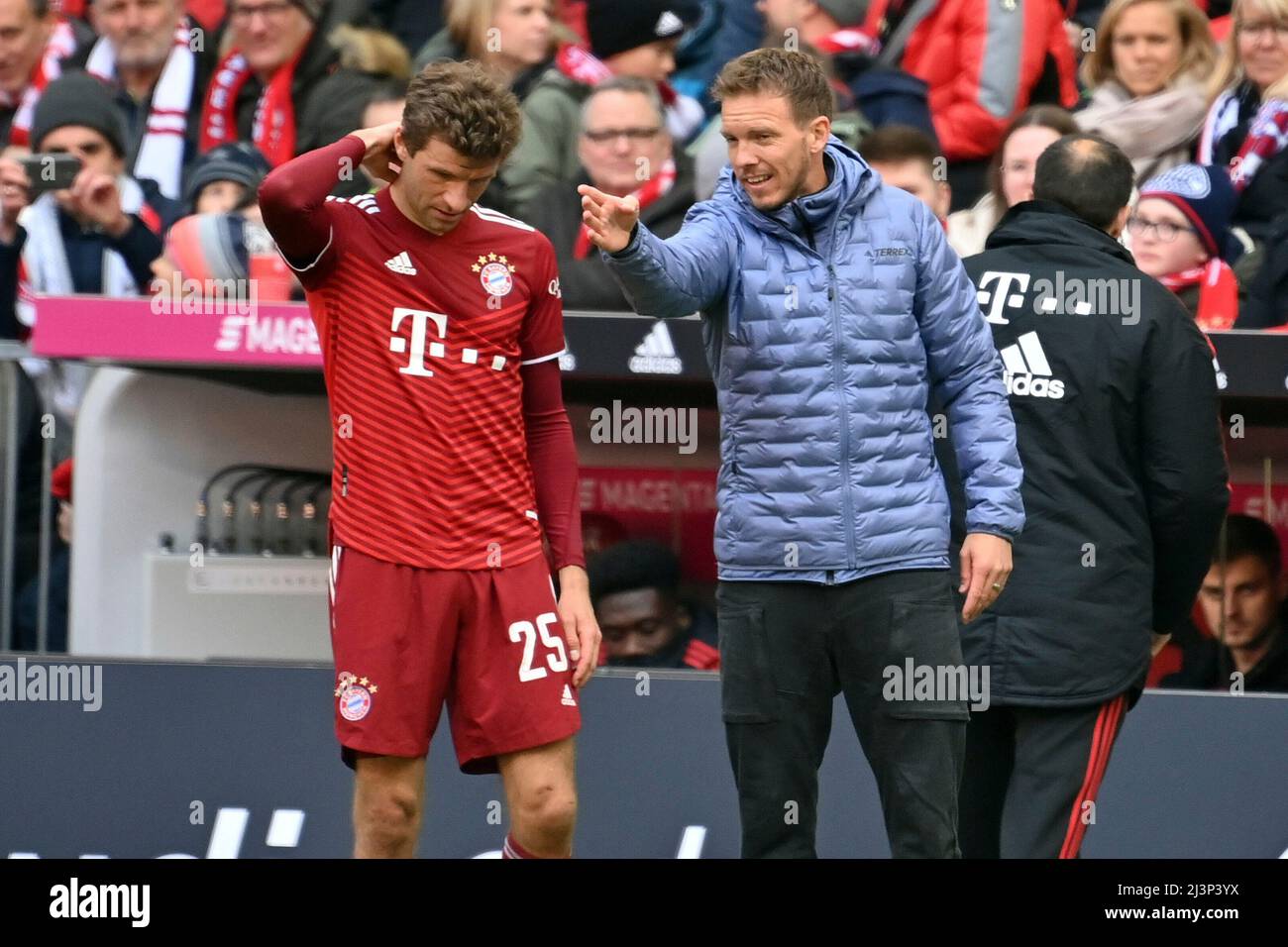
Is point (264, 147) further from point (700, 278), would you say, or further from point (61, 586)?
point (700, 278)

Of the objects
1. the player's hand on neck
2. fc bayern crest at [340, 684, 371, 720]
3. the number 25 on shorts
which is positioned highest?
the player's hand on neck

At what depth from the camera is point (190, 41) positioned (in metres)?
7.94

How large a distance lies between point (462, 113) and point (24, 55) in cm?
486

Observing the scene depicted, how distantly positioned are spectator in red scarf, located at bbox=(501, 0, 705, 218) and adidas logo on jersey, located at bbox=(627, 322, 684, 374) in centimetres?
98

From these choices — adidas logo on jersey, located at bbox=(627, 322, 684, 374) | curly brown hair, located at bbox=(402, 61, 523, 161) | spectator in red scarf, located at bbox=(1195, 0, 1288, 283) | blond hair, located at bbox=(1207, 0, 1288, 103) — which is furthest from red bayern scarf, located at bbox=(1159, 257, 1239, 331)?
curly brown hair, located at bbox=(402, 61, 523, 161)

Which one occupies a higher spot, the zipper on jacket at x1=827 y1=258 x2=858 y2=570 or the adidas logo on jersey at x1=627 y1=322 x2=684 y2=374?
the adidas logo on jersey at x1=627 y1=322 x2=684 y2=374

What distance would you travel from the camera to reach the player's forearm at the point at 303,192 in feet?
13.3

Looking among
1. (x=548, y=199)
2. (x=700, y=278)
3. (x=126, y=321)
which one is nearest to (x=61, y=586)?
(x=126, y=321)

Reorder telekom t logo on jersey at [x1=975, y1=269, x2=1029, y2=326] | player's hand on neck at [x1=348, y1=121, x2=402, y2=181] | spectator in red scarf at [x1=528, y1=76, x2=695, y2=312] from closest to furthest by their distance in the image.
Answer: player's hand on neck at [x1=348, y1=121, x2=402, y2=181]
telekom t logo on jersey at [x1=975, y1=269, x2=1029, y2=326]
spectator in red scarf at [x1=528, y1=76, x2=695, y2=312]

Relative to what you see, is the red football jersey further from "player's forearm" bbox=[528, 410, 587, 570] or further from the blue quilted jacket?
the blue quilted jacket

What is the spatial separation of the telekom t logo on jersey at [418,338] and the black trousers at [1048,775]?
1.60 metres

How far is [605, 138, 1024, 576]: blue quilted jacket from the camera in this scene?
14.1ft

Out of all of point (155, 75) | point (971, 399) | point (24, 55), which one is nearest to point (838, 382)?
point (971, 399)
